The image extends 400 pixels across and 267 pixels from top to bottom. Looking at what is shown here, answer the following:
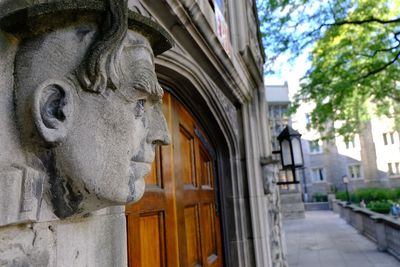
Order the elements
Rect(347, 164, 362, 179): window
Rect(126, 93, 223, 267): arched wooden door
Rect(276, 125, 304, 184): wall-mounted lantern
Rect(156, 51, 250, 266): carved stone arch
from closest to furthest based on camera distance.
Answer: Rect(126, 93, 223, 267): arched wooden door → Rect(156, 51, 250, 266): carved stone arch → Rect(276, 125, 304, 184): wall-mounted lantern → Rect(347, 164, 362, 179): window

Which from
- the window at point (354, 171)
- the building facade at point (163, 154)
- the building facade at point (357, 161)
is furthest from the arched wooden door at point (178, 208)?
the window at point (354, 171)

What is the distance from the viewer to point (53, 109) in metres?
0.76

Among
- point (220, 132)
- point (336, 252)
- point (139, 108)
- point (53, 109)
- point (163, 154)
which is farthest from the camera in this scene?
point (336, 252)

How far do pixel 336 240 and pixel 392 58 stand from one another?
6.72 meters

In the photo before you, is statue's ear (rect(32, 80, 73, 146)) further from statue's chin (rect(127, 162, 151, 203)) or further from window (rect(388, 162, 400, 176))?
window (rect(388, 162, 400, 176))

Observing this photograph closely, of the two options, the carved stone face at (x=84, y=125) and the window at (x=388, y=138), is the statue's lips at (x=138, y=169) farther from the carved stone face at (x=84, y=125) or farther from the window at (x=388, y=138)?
the window at (x=388, y=138)

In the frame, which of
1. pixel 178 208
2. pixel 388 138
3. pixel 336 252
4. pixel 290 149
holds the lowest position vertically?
pixel 336 252

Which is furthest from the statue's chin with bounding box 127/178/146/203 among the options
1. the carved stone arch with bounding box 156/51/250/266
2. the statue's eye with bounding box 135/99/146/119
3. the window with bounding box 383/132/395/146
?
the window with bounding box 383/132/395/146

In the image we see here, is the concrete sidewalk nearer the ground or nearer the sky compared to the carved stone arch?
→ nearer the ground

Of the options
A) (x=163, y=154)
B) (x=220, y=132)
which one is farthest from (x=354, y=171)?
(x=163, y=154)

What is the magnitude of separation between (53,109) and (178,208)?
1.71 m

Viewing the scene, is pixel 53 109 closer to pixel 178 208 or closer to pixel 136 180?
pixel 136 180

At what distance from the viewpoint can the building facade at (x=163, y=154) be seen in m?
0.77

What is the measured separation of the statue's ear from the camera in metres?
0.73
